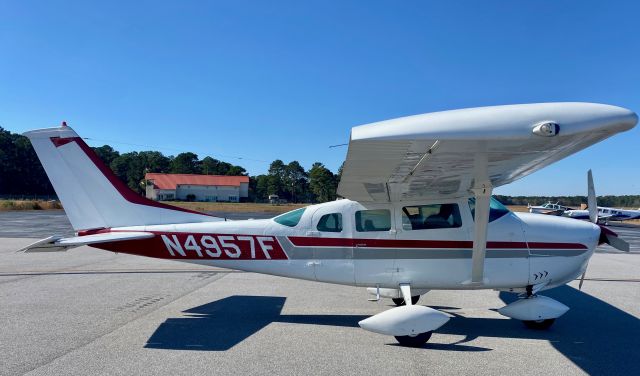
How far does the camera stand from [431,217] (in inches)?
240

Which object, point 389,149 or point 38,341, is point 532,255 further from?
point 38,341

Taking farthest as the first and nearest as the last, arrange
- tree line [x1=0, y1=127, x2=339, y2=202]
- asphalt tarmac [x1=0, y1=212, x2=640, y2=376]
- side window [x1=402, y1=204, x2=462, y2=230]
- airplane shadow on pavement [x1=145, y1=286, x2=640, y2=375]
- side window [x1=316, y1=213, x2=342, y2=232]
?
tree line [x1=0, y1=127, x2=339, y2=202] < side window [x1=316, y1=213, x2=342, y2=232] < side window [x1=402, y1=204, x2=462, y2=230] < airplane shadow on pavement [x1=145, y1=286, x2=640, y2=375] < asphalt tarmac [x1=0, y1=212, x2=640, y2=376]

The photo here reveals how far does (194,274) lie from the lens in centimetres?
995

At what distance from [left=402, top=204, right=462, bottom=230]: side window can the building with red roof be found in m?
82.9

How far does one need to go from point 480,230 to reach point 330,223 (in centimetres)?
207

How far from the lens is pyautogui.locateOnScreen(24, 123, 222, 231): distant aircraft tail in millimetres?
6340

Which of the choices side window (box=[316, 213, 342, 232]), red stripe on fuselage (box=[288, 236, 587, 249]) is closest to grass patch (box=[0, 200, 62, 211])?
side window (box=[316, 213, 342, 232])

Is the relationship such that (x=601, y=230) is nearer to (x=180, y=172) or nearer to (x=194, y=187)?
(x=194, y=187)

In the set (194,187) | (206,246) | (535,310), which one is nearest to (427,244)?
(535,310)

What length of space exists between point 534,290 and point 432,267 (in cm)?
147

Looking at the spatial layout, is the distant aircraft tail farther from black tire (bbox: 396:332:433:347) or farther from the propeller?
the propeller

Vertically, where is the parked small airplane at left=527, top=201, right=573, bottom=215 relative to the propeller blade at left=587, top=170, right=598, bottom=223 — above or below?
below

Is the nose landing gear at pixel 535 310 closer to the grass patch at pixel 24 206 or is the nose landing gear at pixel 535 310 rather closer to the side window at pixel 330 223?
the side window at pixel 330 223

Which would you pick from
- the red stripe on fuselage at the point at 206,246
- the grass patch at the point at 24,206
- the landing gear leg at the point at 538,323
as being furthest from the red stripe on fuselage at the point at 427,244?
the grass patch at the point at 24,206
